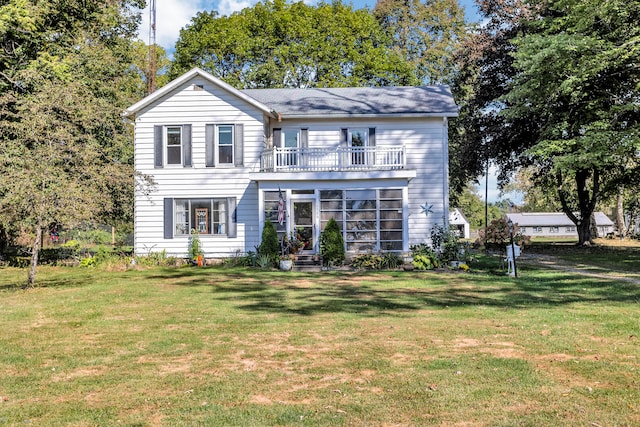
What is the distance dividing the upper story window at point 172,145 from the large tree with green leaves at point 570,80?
1350 cm

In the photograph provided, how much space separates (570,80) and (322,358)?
1617cm

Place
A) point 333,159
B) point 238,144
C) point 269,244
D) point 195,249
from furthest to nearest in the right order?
Answer: point 333,159, point 238,144, point 195,249, point 269,244

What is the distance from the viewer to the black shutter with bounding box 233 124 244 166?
829 inches

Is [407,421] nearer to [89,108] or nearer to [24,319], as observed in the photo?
[24,319]

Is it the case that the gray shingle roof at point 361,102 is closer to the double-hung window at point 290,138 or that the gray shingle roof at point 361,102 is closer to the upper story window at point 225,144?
the double-hung window at point 290,138

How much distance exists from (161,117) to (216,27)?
60.7 feet

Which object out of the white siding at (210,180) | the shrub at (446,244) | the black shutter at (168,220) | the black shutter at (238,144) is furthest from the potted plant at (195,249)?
the shrub at (446,244)

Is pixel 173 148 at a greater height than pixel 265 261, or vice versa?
pixel 173 148

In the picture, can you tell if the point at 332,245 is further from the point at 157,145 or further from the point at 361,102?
the point at 157,145

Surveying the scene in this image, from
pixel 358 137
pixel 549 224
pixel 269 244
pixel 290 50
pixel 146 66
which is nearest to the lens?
pixel 269 244

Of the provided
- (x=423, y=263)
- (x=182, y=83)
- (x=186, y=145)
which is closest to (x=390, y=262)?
(x=423, y=263)

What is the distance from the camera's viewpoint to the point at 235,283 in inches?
590

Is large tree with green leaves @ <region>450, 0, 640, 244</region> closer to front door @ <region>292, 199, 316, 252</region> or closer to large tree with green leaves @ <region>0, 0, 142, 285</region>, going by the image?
front door @ <region>292, 199, 316, 252</region>

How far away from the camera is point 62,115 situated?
14016 millimetres
